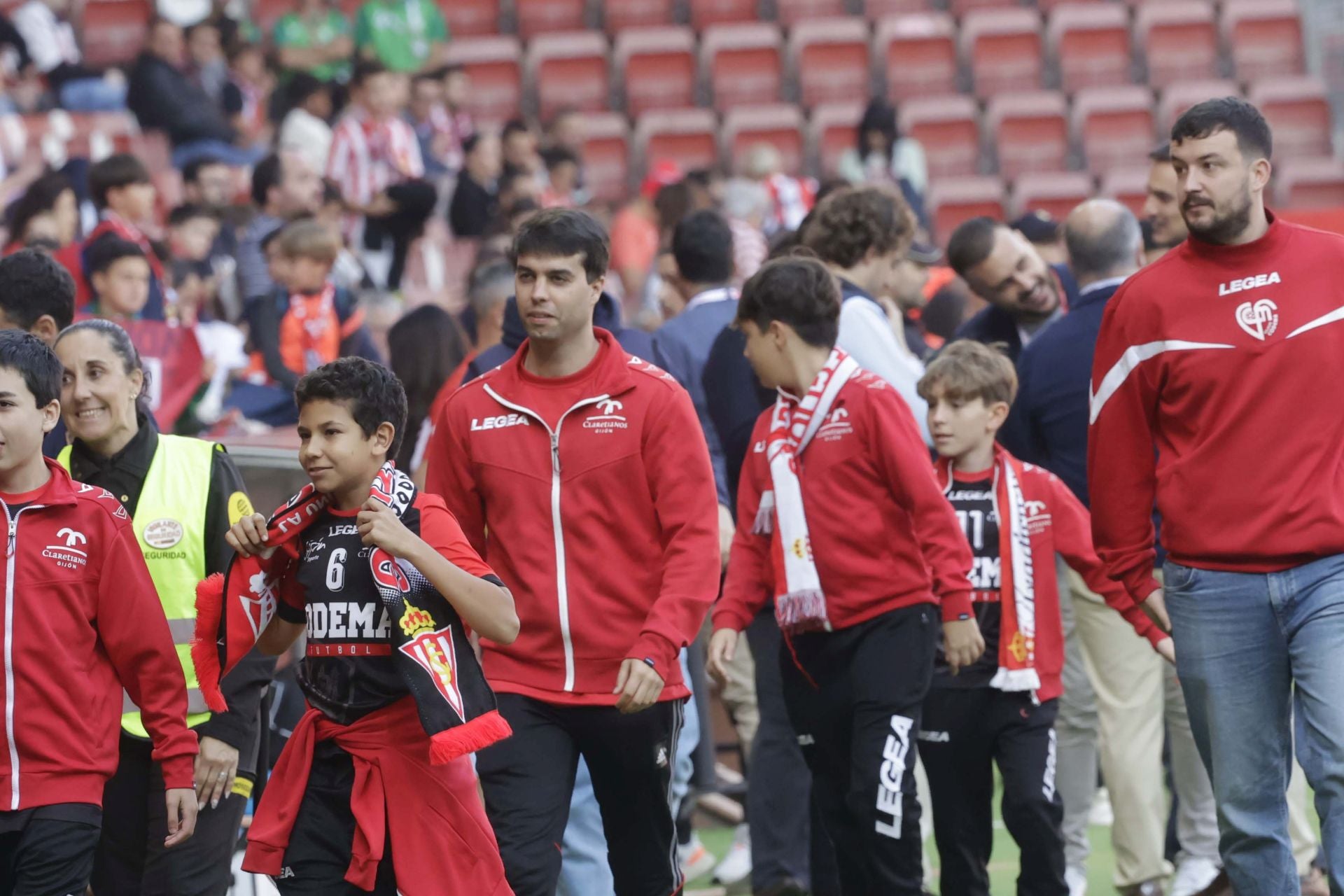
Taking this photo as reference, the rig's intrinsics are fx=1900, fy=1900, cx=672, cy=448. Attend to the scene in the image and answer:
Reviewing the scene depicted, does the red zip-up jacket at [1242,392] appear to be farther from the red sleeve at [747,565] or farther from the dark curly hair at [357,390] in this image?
the dark curly hair at [357,390]

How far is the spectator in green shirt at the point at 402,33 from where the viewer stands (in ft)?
49.1

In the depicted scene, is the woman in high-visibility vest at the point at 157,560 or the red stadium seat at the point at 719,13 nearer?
the woman in high-visibility vest at the point at 157,560

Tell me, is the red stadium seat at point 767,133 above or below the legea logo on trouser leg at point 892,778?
above

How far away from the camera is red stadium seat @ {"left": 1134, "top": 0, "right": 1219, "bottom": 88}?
1577 centimetres

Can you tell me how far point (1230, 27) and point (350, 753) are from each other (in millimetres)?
13520

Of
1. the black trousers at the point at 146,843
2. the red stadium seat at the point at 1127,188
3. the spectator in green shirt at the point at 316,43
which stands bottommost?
the black trousers at the point at 146,843

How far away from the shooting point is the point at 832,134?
49.8ft

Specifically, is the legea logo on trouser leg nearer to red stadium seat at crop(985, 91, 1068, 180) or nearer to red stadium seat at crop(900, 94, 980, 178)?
red stadium seat at crop(900, 94, 980, 178)

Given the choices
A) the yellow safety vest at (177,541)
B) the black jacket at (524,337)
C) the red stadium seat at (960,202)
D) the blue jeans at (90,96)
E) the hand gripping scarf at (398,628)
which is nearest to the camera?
the hand gripping scarf at (398,628)

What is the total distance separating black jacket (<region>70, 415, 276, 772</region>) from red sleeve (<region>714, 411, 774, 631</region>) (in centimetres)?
129

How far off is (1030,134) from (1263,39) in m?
2.20

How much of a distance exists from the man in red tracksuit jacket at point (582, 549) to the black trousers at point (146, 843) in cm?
68

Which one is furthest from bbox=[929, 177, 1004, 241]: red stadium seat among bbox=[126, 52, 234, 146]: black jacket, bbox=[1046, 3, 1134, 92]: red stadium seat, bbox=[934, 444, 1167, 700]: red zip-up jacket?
bbox=[934, 444, 1167, 700]: red zip-up jacket

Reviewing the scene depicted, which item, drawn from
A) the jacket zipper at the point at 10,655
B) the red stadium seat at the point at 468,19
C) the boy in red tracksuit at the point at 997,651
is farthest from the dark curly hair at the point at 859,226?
the red stadium seat at the point at 468,19
